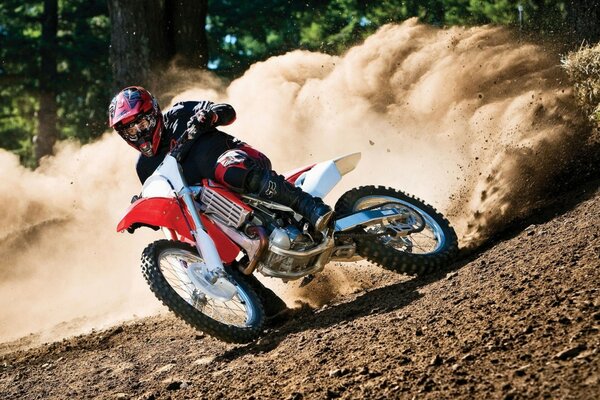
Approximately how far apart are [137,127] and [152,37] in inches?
361

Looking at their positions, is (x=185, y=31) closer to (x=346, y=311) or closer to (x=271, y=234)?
(x=271, y=234)

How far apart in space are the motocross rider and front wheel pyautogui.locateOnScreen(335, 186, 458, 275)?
583 mm

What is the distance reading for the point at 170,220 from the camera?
23.5 feet

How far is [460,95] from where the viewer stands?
10.7m

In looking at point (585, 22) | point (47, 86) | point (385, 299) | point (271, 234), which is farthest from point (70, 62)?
point (385, 299)

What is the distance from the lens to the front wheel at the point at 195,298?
6590 mm

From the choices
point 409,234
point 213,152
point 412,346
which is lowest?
point 412,346

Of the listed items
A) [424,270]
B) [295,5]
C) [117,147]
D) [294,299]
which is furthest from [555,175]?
[295,5]

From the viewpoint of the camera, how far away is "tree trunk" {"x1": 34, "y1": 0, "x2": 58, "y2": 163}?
28.4 metres

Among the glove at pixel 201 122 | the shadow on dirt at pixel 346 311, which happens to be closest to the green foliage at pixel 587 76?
the shadow on dirt at pixel 346 311

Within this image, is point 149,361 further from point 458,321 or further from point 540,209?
point 540,209

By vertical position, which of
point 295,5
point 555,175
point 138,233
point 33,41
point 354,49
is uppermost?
point 33,41

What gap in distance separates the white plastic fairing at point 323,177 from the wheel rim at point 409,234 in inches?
12.4

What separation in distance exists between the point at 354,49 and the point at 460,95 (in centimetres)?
198
